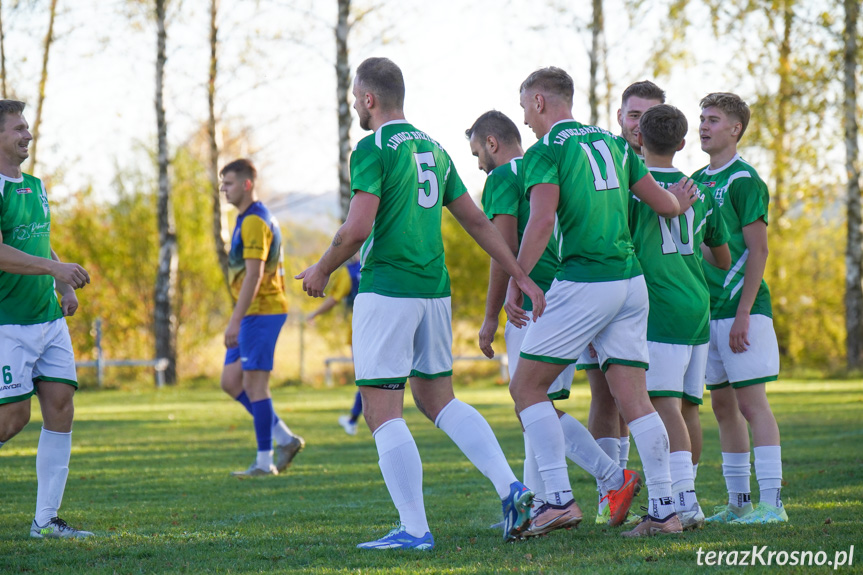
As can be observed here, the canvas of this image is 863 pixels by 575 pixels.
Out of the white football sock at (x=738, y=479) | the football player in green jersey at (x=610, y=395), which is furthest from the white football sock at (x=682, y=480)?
the white football sock at (x=738, y=479)

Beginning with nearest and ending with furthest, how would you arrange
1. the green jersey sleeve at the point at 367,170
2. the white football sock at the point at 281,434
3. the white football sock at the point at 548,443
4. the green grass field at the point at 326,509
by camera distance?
the green grass field at the point at 326,509, the green jersey sleeve at the point at 367,170, the white football sock at the point at 548,443, the white football sock at the point at 281,434

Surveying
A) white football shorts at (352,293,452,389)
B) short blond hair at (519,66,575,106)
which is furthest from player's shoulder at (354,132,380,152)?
short blond hair at (519,66,575,106)

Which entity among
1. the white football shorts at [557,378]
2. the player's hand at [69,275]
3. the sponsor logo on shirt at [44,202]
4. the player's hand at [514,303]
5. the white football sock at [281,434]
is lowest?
the white football sock at [281,434]

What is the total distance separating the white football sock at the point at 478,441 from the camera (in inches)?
170

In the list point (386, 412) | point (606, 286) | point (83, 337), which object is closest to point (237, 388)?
point (386, 412)

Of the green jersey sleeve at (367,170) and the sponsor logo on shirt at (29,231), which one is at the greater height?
the green jersey sleeve at (367,170)

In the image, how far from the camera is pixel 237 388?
797cm

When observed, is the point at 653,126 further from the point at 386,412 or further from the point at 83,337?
the point at 83,337

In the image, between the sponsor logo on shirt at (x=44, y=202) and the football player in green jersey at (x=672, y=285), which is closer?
the football player in green jersey at (x=672, y=285)

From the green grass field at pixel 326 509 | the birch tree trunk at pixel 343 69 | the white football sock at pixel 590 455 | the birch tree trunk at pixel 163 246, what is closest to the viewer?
the green grass field at pixel 326 509

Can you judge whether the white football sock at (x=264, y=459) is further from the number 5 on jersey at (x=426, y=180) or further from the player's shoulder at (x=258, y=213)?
the number 5 on jersey at (x=426, y=180)

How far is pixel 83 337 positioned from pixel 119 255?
226 centimetres

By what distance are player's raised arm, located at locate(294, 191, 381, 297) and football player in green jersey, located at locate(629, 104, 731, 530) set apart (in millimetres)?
1544

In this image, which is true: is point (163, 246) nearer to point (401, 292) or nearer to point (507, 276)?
point (507, 276)
